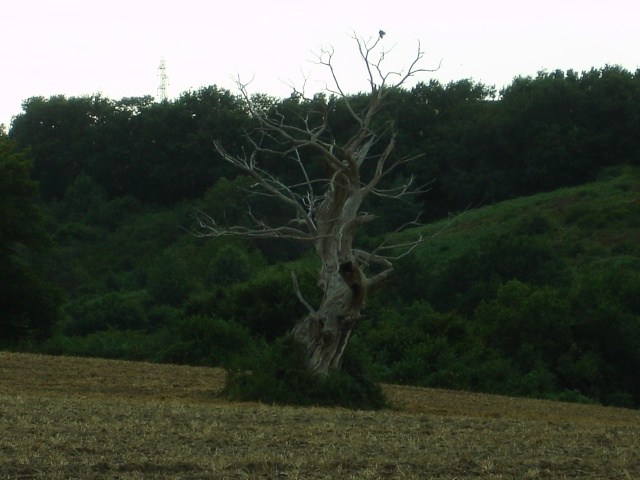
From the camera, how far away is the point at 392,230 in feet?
209

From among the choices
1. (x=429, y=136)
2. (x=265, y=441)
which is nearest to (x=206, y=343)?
(x=265, y=441)

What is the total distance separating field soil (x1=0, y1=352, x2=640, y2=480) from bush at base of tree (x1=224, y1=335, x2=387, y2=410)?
541 millimetres

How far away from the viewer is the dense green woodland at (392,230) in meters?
31.2

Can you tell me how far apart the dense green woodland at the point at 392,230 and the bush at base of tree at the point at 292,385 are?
2.64ft

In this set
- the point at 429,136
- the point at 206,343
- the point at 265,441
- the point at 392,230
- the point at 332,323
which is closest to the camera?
the point at 265,441

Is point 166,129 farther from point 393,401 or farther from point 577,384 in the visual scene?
point 393,401

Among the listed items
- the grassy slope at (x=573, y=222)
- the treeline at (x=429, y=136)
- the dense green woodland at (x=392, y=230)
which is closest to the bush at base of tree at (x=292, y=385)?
the dense green woodland at (x=392, y=230)

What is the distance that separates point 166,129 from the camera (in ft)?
248

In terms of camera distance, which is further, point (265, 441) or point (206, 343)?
point (206, 343)

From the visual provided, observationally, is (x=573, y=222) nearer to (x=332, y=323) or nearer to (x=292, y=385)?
(x=332, y=323)

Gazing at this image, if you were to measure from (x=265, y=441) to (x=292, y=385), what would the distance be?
5.68 m

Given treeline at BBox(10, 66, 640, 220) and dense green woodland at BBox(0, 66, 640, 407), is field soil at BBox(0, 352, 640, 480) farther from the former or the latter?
treeline at BBox(10, 66, 640, 220)

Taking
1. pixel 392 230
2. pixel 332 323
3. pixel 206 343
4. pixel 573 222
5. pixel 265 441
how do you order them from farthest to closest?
pixel 392 230 < pixel 573 222 < pixel 206 343 < pixel 332 323 < pixel 265 441

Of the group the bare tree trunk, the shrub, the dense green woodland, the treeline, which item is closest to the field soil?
the bare tree trunk
